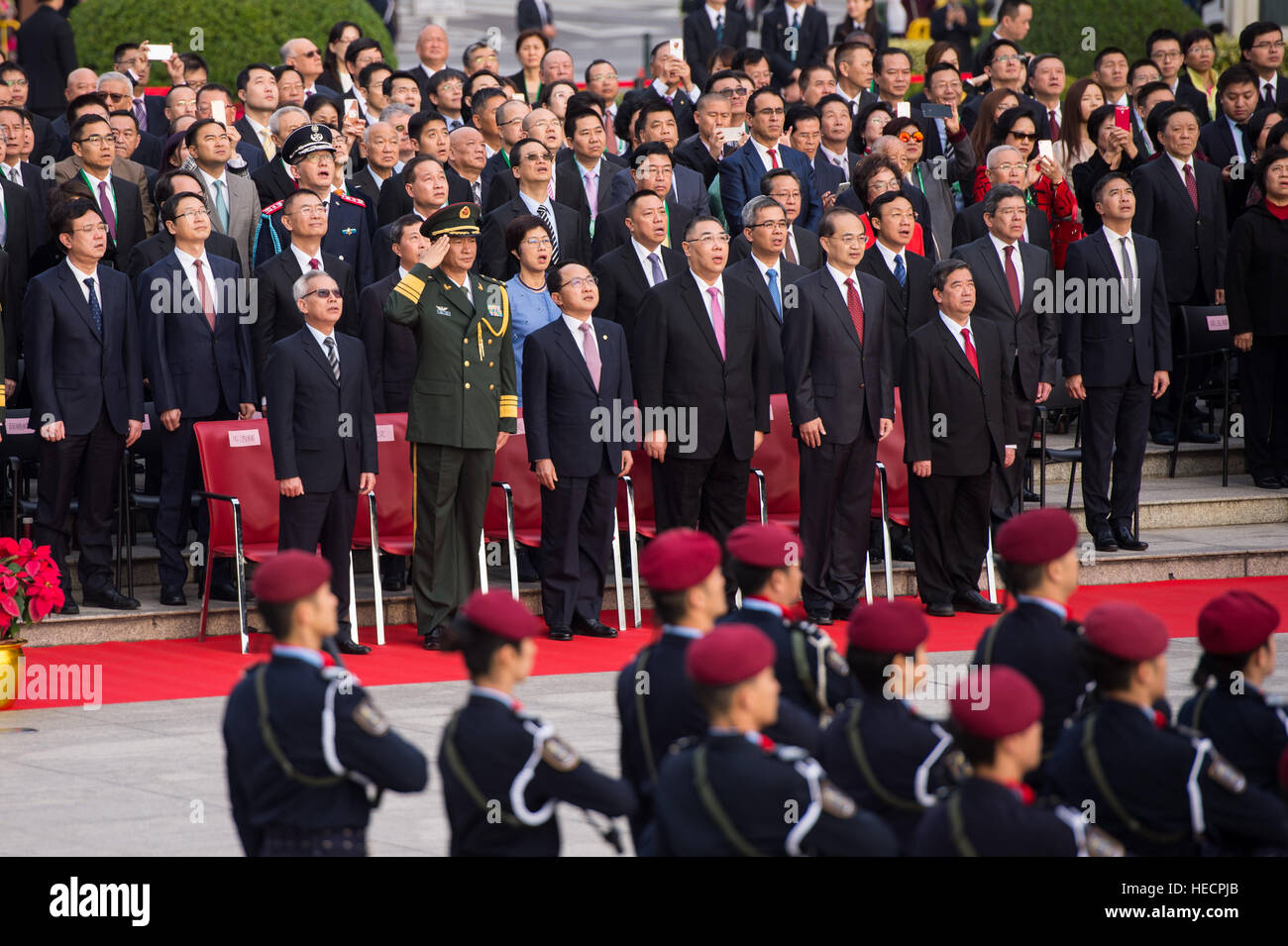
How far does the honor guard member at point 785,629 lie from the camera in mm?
6156

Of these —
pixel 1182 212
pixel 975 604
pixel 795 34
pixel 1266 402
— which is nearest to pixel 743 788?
pixel 975 604

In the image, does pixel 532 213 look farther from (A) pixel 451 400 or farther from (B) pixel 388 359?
(A) pixel 451 400

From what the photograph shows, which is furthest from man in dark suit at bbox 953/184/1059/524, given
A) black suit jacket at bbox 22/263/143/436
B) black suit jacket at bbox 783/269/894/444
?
black suit jacket at bbox 22/263/143/436

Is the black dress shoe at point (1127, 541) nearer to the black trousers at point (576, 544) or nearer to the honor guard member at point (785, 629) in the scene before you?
the black trousers at point (576, 544)

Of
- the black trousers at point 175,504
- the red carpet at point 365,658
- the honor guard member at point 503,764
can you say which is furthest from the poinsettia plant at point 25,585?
the honor guard member at point 503,764

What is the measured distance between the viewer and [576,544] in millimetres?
11117

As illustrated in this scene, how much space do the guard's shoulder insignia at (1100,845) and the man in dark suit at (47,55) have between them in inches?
559

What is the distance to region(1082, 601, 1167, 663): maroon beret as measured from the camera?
527cm

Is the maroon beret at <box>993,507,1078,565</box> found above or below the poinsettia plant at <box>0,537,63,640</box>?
above

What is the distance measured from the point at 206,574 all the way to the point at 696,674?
21.5 ft

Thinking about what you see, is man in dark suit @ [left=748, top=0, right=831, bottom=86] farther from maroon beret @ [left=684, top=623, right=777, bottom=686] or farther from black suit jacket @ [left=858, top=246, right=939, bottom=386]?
maroon beret @ [left=684, top=623, right=777, bottom=686]

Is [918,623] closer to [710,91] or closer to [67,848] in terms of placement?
[67,848]

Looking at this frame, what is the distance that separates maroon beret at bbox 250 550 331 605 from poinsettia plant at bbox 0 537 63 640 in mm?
4450

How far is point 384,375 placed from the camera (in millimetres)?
11898
